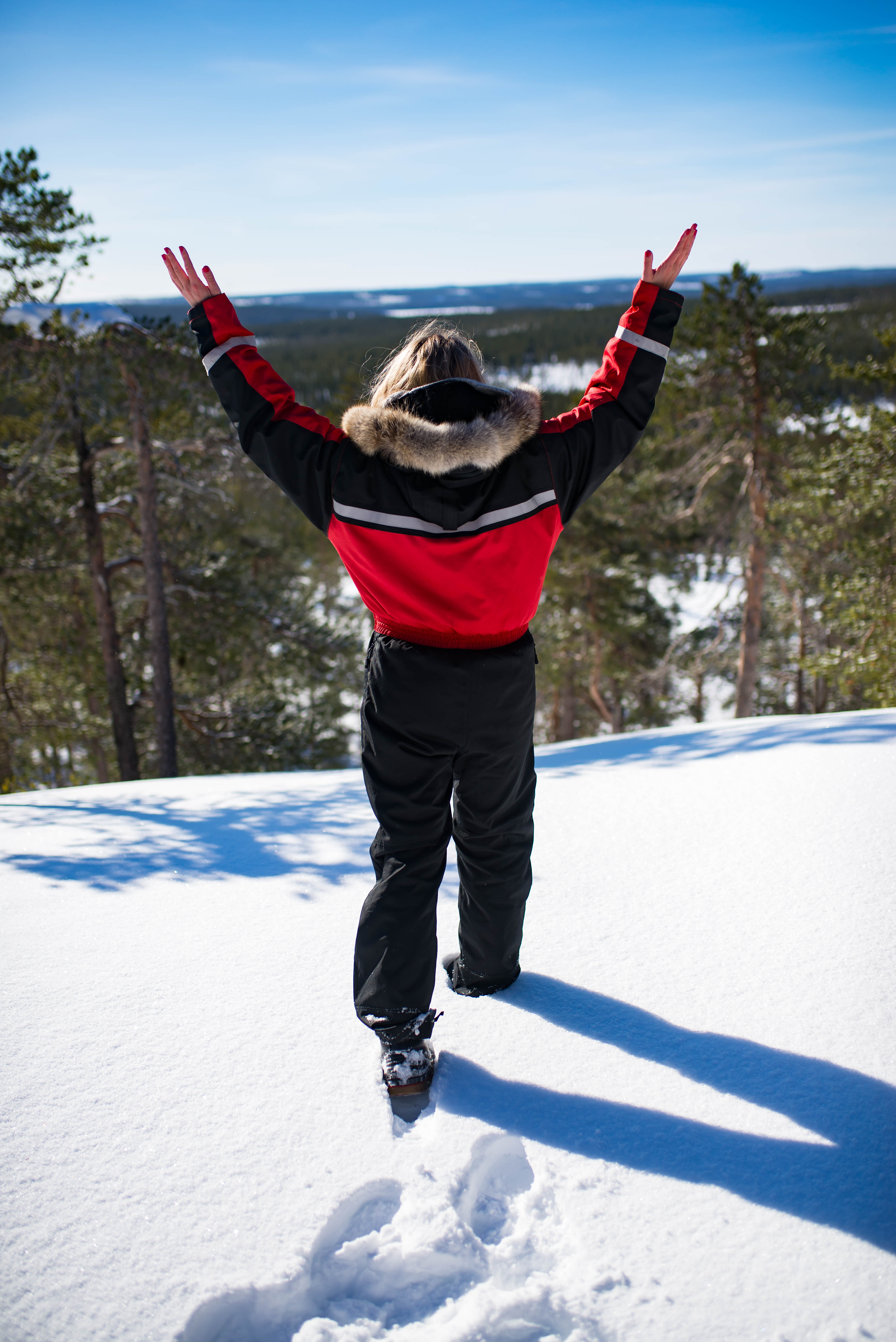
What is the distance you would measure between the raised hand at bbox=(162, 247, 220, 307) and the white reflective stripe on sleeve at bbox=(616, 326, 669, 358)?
38.0 inches

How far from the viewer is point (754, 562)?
11.4m

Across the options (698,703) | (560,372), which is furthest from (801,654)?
(560,372)

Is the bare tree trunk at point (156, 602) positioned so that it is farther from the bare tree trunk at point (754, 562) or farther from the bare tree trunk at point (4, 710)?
the bare tree trunk at point (754, 562)

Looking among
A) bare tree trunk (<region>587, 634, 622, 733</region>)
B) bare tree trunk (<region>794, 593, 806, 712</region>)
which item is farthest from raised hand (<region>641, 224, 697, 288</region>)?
bare tree trunk (<region>587, 634, 622, 733</region>)

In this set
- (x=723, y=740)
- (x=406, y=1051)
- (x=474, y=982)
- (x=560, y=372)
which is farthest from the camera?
(x=560, y=372)

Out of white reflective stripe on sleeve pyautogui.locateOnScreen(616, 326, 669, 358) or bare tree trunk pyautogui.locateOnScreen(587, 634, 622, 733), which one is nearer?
white reflective stripe on sleeve pyautogui.locateOnScreen(616, 326, 669, 358)

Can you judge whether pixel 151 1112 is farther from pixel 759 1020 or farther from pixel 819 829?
pixel 819 829

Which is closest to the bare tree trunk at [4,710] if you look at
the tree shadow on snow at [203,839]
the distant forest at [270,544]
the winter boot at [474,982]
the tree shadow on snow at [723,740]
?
the distant forest at [270,544]

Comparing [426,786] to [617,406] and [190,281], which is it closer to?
[617,406]

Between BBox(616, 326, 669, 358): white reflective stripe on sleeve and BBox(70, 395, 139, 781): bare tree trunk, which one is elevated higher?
BBox(616, 326, 669, 358): white reflective stripe on sleeve

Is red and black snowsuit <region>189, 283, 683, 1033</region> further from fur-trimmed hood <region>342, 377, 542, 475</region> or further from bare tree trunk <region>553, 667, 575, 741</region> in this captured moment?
bare tree trunk <region>553, 667, 575, 741</region>

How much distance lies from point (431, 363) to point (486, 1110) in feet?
5.35

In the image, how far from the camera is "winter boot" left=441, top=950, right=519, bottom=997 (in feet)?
6.10

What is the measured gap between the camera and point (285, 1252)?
1.20 metres
